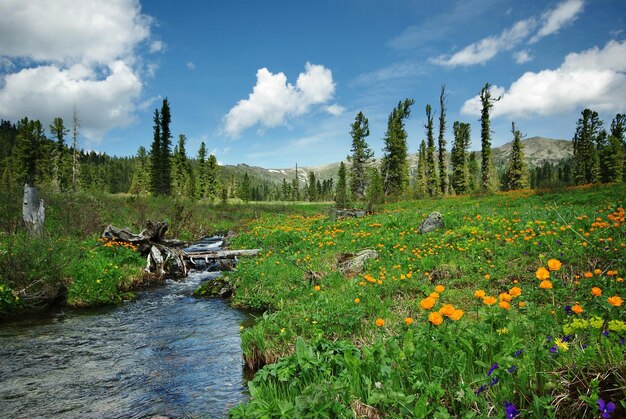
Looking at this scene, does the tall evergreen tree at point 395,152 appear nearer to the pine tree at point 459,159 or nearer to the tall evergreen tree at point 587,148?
the pine tree at point 459,159

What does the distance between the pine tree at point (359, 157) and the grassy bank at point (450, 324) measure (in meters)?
45.1

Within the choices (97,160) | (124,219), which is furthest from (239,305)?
(97,160)

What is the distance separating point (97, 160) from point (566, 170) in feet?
564

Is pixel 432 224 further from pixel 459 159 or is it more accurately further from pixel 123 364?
pixel 459 159

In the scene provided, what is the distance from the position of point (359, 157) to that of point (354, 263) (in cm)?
4908

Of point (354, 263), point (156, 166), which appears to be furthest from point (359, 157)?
point (354, 263)

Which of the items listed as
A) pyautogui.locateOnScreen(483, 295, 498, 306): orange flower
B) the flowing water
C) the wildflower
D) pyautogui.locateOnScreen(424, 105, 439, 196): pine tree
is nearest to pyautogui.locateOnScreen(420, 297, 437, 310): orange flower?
pyautogui.locateOnScreen(483, 295, 498, 306): orange flower

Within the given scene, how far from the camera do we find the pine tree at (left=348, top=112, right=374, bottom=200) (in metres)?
56.2

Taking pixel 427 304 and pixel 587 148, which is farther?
pixel 587 148

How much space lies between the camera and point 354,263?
9414 millimetres

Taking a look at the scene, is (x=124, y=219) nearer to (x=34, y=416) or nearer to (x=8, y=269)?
(x=8, y=269)

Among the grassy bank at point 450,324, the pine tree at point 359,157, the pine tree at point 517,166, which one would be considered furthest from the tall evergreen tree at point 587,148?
the grassy bank at point 450,324

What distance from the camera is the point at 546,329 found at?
313 cm

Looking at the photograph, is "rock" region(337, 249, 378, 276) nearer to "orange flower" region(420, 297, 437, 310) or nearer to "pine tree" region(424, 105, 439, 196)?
"orange flower" region(420, 297, 437, 310)
